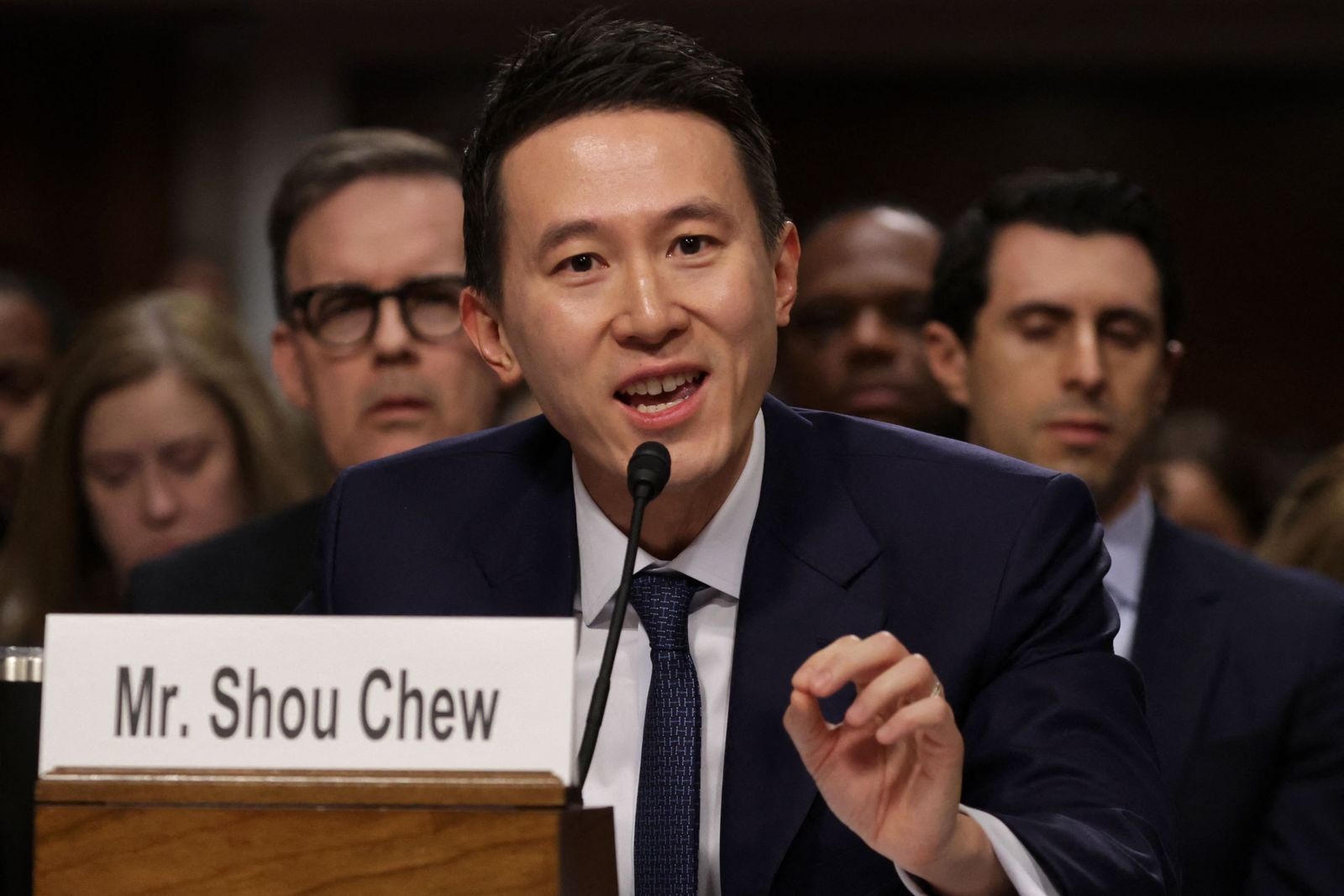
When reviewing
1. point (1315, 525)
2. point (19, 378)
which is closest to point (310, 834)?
point (1315, 525)

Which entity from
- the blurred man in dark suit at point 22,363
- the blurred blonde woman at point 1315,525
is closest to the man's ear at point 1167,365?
the blurred blonde woman at point 1315,525

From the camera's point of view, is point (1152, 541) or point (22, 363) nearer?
point (1152, 541)

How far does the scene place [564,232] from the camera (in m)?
1.84

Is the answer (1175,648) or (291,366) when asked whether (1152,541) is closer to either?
(1175,648)

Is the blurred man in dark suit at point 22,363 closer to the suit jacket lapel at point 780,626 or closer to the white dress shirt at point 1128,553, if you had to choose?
the white dress shirt at point 1128,553

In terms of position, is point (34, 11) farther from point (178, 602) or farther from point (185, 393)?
point (178, 602)

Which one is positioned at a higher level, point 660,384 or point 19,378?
point 19,378

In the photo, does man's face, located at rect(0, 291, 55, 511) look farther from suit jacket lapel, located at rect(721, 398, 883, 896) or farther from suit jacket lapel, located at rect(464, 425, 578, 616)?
suit jacket lapel, located at rect(721, 398, 883, 896)

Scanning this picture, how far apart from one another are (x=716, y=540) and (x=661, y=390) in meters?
0.20

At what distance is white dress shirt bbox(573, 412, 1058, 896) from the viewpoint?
1827 millimetres

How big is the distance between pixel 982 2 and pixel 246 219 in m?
3.32

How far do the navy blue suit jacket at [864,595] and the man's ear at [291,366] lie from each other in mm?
945

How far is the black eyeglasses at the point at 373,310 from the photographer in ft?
9.71

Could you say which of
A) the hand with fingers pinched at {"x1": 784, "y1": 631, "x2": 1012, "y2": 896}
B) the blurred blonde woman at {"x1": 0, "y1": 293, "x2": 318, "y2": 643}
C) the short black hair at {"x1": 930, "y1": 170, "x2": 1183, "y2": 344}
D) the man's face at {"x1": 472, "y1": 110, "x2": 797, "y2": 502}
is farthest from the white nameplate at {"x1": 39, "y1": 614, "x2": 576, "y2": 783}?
the blurred blonde woman at {"x1": 0, "y1": 293, "x2": 318, "y2": 643}
